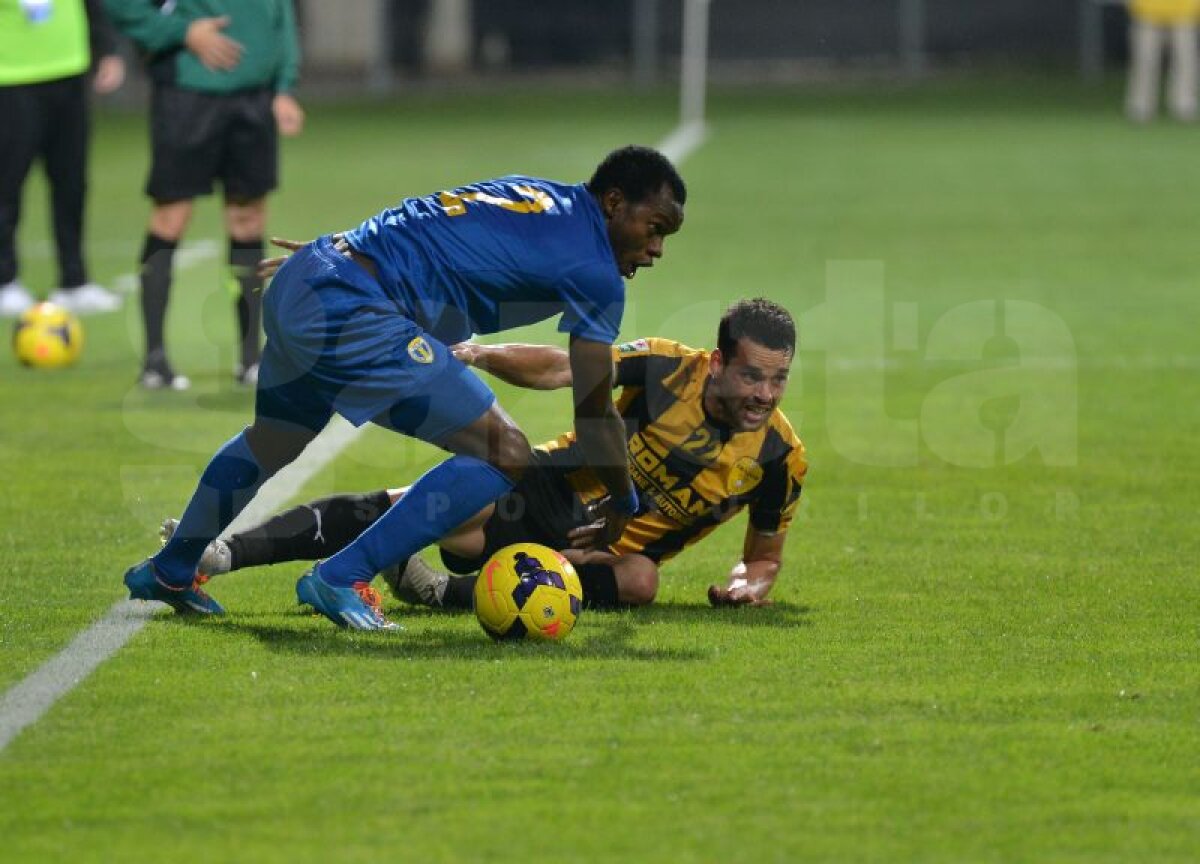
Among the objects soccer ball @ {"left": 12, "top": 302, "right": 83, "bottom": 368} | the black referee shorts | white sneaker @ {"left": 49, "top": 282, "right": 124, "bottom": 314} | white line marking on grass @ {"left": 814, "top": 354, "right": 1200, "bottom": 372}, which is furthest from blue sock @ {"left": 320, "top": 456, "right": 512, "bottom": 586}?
white sneaker @ {"left": 49, "top": 282, "right": 124, "bottom": 314}

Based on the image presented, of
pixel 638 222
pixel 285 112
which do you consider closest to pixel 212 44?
pixel 285 112

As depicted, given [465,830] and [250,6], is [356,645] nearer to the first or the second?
[465,830]

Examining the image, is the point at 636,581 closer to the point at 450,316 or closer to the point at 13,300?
the point at 450,316

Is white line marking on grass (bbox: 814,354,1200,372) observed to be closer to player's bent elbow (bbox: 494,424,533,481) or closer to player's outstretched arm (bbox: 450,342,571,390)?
player's outstretched arm (bbox: 450,342,571,390)

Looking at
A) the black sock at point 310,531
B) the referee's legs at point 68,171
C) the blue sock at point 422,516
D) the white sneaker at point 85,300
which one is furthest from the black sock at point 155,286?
the blue sock at point 422,516

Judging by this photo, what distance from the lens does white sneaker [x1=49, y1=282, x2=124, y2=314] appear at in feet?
45.3

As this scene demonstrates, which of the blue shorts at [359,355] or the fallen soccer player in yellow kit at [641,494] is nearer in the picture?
the blue shorts at [359,355]

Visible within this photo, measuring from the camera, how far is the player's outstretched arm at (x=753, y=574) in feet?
21.8

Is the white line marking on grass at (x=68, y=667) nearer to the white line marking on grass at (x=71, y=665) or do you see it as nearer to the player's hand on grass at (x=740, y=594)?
the white line marking on grass at (x=71, y=665)

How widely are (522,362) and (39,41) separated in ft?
26.1

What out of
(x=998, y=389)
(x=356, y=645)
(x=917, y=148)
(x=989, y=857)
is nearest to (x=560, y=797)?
(x=989, y=857)

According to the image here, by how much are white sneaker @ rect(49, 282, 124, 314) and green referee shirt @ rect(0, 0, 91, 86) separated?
50.5 inches

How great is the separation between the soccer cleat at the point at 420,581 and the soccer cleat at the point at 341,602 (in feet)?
1.45

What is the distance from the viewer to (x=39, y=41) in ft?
44.7
